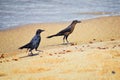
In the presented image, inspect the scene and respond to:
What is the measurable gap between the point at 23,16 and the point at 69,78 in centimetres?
1648

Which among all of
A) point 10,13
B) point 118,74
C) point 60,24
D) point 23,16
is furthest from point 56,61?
point 10,13

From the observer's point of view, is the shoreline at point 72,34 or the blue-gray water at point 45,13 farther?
the blue-gray water at point 45,13

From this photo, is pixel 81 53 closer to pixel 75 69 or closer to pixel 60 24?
pixel 75 69

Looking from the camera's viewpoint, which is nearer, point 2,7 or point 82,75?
point 82,75

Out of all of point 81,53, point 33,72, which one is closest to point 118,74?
point 33,72

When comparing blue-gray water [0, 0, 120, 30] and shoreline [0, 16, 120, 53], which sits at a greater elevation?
blue-gray water [0, 0, 120, 30]

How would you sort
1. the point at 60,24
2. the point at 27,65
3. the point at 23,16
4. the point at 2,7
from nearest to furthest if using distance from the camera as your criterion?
the point at 27,65
the point at 60,24
the point at 23,16
the point at 2,7

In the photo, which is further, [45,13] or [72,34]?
[45,13]

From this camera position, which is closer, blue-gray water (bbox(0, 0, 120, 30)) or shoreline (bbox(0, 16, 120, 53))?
shoreline (bbox(0, 16, 120, 53))

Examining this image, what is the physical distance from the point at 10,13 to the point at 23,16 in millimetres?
1826

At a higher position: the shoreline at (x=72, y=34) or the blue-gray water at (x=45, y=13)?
the blue-gray water at (x=45, y=13)

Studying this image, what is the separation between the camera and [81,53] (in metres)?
10.9

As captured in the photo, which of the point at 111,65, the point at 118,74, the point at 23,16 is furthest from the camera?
the point at 23,16

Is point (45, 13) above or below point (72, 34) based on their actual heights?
above
